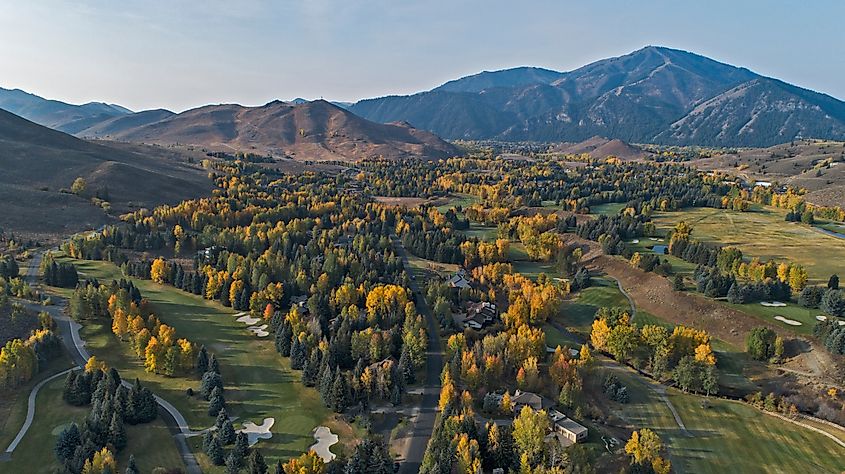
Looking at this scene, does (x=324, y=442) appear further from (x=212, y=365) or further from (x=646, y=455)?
(x=646, y=455)

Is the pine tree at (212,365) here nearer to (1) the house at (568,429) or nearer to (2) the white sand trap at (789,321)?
(1) the house at (568,429)

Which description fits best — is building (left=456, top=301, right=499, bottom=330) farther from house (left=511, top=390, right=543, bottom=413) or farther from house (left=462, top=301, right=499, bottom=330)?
house (left=511, top=390, right=543, bottom=413)

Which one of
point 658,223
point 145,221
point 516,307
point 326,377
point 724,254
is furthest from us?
point 658,223

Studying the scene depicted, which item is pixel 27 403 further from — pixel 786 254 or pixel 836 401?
pixel 786 254

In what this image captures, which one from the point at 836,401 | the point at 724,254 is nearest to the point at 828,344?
the point at 836,401

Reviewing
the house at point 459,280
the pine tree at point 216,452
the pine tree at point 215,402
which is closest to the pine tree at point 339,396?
the pine tree at point 215,402

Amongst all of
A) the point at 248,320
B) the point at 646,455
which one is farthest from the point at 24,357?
the point at 646,455
